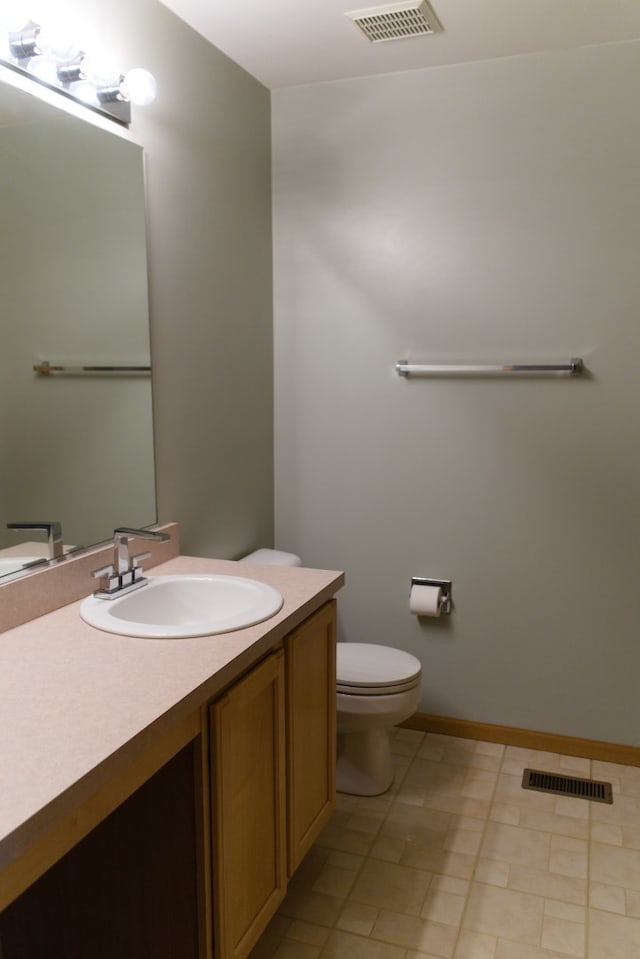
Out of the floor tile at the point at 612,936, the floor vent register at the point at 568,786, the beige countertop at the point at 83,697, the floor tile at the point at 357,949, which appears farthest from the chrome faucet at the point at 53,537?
the floor vent register at the point at 568,786

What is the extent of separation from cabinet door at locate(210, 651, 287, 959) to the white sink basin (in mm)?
130

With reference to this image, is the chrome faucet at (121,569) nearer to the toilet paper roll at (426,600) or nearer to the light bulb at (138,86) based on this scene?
the light bulb at (138,86)

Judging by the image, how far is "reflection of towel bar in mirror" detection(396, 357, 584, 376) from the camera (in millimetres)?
2594

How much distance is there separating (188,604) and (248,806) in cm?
56

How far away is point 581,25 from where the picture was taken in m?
2.31

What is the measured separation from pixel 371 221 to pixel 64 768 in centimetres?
224

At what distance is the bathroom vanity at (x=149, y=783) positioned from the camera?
43.8 inches

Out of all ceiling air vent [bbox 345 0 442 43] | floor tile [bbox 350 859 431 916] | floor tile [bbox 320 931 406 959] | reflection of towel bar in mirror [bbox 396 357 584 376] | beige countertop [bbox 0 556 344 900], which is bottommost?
floor tile [bbox 320 931 406 959]

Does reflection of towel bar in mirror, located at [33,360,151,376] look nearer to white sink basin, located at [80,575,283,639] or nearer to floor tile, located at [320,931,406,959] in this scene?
white sink basin, located at [80,575,283,639]

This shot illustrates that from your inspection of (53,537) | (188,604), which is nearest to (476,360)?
(188,604)

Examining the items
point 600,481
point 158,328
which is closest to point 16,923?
point 158,328

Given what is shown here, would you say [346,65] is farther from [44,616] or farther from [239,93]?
[44,616]

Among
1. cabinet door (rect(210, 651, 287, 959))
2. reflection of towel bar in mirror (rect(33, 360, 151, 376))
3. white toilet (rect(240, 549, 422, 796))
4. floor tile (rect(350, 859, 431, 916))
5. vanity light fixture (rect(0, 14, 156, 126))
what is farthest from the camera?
white toilet (rect(240, 549, 422, 796))

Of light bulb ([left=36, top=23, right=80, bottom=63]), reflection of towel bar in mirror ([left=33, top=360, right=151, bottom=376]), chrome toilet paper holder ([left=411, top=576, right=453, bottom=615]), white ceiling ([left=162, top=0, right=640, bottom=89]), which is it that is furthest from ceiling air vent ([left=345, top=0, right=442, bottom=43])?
chrome toilet paper holder ([left=411, top=576, right=453, bottom=615])
